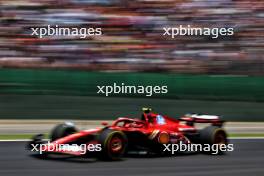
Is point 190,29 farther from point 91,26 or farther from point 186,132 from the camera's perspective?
point 186,132

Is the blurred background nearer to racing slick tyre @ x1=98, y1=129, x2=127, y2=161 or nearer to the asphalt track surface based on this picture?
the asphalt track surface

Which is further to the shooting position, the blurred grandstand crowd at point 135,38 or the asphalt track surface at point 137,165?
the blurred grandstand crowd at point 135,38

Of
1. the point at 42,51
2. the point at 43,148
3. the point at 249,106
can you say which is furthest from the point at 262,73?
the point at 43,148

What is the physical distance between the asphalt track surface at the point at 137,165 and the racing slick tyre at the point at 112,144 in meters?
0.13

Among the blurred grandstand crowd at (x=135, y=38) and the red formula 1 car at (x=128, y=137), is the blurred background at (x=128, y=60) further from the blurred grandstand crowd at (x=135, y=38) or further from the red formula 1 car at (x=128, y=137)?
the red formula 1 car at (x=128, y=137)

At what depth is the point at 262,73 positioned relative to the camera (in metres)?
16.0

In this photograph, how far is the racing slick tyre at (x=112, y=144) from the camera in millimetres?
7953

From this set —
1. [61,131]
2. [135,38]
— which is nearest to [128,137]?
[61,131]

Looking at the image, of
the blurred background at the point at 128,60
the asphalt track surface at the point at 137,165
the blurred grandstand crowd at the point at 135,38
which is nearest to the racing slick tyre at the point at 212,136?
the asphalt track surface at the point at 137,165

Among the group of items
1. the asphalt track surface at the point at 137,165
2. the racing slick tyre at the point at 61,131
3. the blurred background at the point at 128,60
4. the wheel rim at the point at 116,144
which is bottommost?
the asphalt track surface at the point at 137,165

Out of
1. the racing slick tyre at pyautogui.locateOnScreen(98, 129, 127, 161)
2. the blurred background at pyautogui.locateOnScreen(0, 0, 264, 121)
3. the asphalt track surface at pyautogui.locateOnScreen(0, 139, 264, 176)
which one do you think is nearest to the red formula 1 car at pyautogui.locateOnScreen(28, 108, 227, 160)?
the racing slick tyre at pyautogui.locateOnScreen(98, 129, 127, 161)

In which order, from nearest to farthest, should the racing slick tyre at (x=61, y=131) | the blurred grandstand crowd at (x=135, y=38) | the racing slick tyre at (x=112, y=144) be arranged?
the racing slick tyre at (x=112, y=144)
the racing slick tyre at (x=61, y=131)
the blurred grandstand crowd at (x=135, y=38)

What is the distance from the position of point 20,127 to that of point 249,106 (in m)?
6.03

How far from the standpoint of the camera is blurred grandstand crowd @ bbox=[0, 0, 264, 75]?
1460 cm
